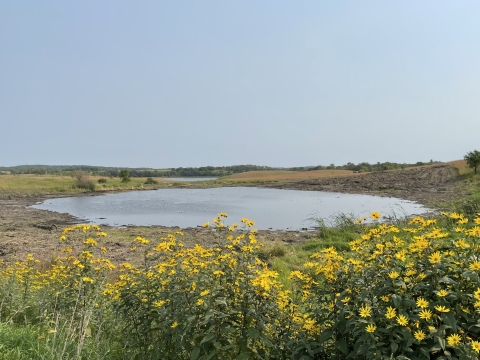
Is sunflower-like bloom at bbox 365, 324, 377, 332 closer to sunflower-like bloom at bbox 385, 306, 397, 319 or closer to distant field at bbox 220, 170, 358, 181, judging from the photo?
sunflower-like bloom at bbox 385, 306, 397, 319

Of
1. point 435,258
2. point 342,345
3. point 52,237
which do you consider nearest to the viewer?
point 435,258

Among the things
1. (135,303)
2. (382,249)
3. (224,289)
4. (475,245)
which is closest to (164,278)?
(135,303)

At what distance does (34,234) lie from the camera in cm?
1584

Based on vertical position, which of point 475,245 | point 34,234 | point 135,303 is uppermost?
point 475,245

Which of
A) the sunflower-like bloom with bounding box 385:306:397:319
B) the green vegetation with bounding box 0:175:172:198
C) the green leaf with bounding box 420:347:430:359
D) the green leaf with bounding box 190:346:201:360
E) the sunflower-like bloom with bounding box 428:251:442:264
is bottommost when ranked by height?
the green vegetation with bounding box 0:175:172:198

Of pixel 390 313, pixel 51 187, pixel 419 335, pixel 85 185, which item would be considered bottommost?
pixel 51 187

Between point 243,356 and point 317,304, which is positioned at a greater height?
point 317,304

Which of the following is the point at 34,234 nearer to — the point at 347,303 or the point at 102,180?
the point at 347,303

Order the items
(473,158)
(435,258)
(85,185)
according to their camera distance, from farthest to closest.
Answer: (85,185) < (473,158) < (435,258)

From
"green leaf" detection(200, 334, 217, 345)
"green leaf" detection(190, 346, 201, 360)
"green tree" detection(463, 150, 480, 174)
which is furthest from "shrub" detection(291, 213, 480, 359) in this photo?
"green tree" detection(463, 150, 480, 174)

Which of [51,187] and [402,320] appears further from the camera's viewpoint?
[51,187]

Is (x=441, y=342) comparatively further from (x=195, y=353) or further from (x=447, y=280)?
(x=195, y=353)

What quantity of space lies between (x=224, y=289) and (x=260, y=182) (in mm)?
66860

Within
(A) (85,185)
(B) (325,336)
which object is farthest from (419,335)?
(A) (85,185)
